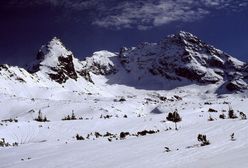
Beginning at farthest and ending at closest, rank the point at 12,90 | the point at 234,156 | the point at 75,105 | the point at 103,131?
the point at 12,90, the point at 75,105, the point at 103,131, the point at 234,156

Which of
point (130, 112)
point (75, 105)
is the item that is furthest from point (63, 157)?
point (130, 112)

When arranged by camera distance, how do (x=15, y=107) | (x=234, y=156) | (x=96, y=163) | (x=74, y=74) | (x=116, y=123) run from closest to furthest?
1. (x=234, y=156)
2. (x=96, y=163)
3. (x=116, y=123)
4. (x=15, y=107)
5. (x=74, y=74)

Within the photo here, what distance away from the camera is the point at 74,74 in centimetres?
18238

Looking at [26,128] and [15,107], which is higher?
[15,107]

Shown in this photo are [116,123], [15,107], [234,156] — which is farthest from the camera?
[15,107]

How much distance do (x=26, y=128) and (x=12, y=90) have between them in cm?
7398

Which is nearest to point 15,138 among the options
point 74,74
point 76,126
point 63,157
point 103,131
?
point 76,126

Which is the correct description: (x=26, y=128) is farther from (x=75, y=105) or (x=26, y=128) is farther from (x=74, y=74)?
(x=74, y=74)

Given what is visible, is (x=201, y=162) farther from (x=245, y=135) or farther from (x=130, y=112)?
(x=130, y=112)

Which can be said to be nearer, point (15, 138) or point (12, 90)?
point (15, 138)

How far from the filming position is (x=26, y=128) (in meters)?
40.4

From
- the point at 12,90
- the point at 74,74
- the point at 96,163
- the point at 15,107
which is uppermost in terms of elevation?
the point at 74,74

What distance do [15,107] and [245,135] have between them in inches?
2336

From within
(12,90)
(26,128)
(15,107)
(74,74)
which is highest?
(74,74)
